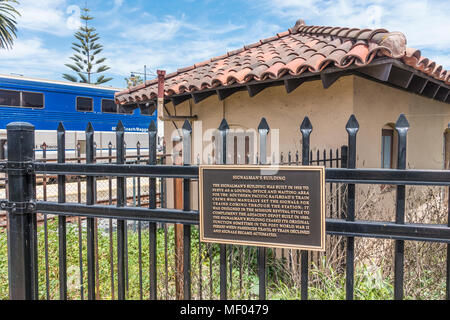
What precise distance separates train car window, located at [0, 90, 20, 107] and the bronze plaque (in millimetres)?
11652

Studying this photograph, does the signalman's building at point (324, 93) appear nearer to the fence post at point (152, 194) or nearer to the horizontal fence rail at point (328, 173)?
the horizontal fence rail at point (328, 173)

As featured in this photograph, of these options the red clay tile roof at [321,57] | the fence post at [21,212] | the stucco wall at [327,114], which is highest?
the red clay tile roof at [321,57]

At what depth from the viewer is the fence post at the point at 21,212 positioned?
2.41 meters

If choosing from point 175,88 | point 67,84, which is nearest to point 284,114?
point 175,88

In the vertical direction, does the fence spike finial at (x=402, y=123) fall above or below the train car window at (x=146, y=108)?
below

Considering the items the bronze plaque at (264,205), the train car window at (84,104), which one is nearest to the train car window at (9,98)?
the train car window at (84,104)

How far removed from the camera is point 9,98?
11.4 metres

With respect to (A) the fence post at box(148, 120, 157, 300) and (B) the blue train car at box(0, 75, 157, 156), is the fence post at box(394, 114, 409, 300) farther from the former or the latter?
(B) the blue train car at box(0, 75, 157, 156)

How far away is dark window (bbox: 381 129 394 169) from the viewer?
22.1 ft

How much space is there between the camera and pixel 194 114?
25.8ft

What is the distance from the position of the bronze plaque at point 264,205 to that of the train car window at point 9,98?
11652 millimetres

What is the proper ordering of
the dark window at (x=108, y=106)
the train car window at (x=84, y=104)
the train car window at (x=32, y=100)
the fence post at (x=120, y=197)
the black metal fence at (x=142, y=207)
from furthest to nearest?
1. the dark window at (x=108, y=106)
2. the train car window at (x=84, y=104)
3. the train car window at (x=32, y=100)
4. the fence post at (x=120, y=197)
5. the black metal fence at (x=142, y=207)

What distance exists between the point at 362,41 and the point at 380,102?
1544mm
